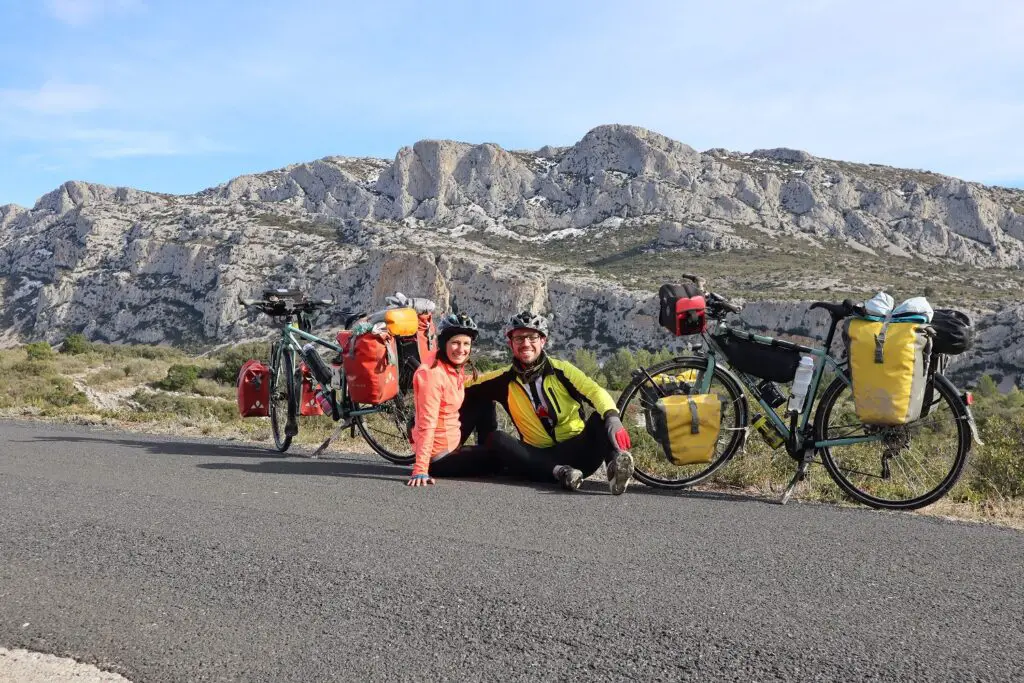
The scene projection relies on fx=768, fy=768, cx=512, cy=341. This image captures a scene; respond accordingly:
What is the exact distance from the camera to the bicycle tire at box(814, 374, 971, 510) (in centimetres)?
516

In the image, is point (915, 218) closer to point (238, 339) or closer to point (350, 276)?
point (350, 276)

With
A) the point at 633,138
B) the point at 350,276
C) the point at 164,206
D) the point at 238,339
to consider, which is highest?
the point at 633,138

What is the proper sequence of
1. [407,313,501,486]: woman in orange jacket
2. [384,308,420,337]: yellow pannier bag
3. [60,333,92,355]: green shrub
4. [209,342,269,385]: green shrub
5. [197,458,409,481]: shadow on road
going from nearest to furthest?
[407,313,501,486]: woman in orange jacket < [197,458,409,481]: shadow on road < [384,308,420,337]: yellow pannier bag < [209,342,269,385]: green shrub < [60,333,92,355]: green shrub

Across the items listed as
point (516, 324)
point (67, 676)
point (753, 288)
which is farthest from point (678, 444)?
point (753, 288)

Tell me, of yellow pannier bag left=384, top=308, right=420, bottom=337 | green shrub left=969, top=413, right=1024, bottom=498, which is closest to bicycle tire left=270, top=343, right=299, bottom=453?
yellow pannier bag left=384, top=308, right=420, bottom=337

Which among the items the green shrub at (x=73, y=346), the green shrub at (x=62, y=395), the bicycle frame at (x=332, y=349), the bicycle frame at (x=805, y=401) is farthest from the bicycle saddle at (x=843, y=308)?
the green shrub at (x=73, y=346)

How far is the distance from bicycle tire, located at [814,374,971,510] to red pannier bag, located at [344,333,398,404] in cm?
367

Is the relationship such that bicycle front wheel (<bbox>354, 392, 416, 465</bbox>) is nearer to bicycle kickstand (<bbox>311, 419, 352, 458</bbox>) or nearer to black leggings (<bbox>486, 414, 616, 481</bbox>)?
bicycle kickstand (<bbox>311, 419, 352, 458</bbox>)

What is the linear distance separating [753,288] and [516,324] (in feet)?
232

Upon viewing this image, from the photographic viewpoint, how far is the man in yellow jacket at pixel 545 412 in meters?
5.86

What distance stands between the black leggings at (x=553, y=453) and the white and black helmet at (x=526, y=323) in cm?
79

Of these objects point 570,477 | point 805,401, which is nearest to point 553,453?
point 570,477

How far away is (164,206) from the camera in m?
110

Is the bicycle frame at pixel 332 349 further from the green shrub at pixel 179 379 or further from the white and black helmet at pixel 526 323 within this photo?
the green shrub at pixel 179 379
